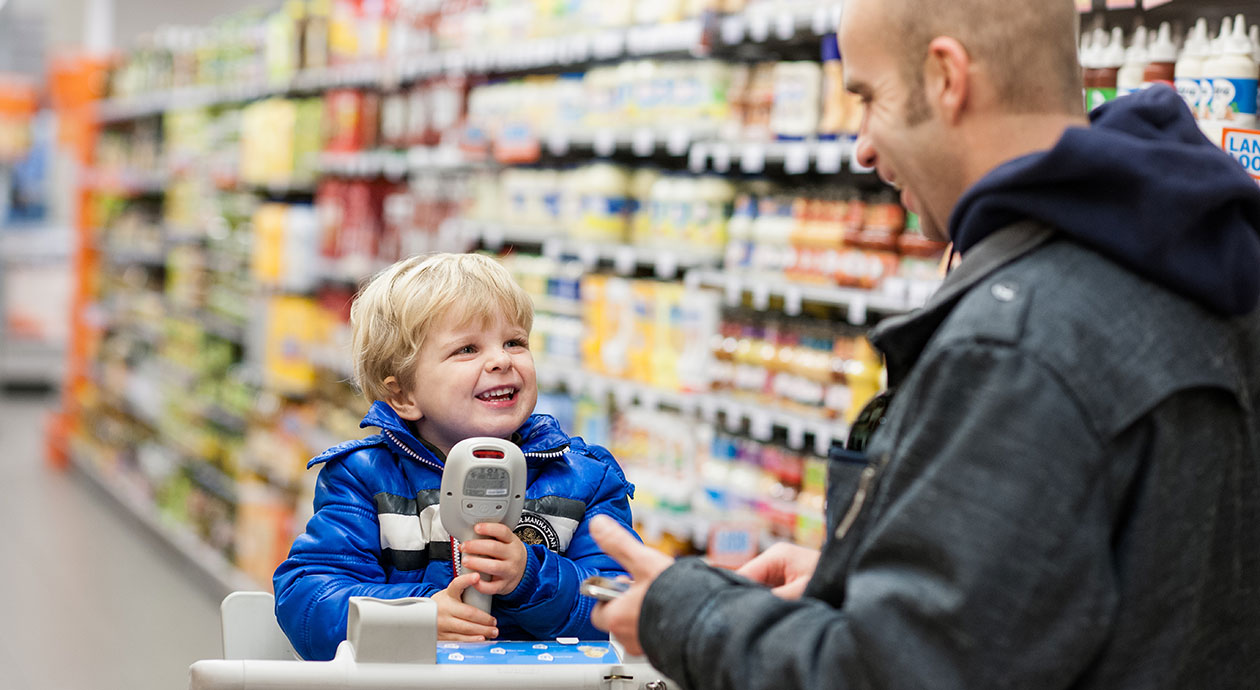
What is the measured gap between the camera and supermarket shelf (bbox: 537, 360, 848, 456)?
3.64 m

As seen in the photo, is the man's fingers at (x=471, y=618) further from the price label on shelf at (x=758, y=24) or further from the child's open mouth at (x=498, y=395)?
the price label on shelf at (x=758, y=24)

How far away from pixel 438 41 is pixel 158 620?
2826 mm

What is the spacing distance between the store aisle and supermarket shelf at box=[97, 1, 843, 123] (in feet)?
8.17

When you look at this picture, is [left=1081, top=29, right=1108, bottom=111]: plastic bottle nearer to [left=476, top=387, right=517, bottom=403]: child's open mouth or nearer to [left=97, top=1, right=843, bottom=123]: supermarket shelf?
[left=97, top=1, right=843, bottom=123]: supermarket shelf

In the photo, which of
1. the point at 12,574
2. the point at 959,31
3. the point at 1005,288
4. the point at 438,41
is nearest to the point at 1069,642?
the point at 1005,288

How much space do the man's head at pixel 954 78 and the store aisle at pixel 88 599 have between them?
4158mm

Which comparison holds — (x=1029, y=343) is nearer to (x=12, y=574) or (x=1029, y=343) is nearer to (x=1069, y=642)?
(x=1069, y=642)

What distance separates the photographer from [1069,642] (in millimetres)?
1099

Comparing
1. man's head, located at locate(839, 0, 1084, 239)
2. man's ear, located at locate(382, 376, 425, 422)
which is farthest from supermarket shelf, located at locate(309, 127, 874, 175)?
man's head, located at locate(839, 0, 1084, 239)

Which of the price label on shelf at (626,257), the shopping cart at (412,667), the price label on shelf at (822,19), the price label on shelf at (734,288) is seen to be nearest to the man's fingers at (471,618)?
the shopping cart at (412,667)

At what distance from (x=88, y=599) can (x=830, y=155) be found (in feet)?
14.3

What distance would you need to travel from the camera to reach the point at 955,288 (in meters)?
1.24

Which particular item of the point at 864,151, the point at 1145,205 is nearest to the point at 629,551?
the point at 864,151

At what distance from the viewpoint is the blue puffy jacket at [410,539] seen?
1784 mm
